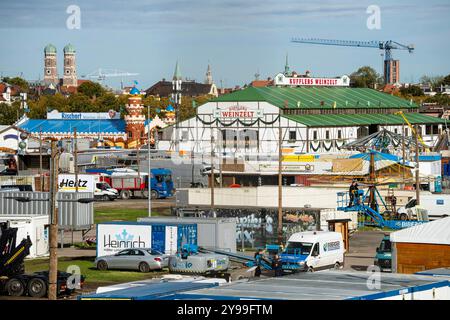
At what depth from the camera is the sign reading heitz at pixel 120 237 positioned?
37812mm

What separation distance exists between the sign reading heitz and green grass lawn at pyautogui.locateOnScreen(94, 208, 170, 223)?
16.4 metres

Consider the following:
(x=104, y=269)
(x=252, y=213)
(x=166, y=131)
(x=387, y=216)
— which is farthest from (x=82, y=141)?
(x=104, y=269)

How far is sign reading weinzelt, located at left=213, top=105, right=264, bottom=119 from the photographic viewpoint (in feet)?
344

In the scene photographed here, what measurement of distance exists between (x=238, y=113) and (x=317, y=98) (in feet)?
44.5

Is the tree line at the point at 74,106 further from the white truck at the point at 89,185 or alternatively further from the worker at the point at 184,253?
the worker at the point at 184,253

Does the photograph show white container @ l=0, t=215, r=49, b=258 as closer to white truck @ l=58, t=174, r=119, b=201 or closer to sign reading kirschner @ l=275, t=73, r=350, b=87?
white truck @ l=58, t=174, r=119, b=201

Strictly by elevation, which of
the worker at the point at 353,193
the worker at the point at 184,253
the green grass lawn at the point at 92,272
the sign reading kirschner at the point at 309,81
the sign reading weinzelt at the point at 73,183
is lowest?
the green grass lawn at the point at 92,272

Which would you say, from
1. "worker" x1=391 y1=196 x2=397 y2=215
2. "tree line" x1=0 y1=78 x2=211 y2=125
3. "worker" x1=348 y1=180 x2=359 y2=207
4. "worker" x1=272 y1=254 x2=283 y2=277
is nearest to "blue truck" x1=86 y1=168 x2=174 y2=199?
"worker" x1=391 y1=196 x2=397 y2=215

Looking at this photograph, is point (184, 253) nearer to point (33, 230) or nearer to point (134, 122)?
point (33, 230)

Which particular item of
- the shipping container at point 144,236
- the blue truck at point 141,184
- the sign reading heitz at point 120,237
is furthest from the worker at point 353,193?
the blue truck at point 141,184

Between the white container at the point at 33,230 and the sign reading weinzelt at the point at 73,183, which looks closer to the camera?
the white container at the point at 33,230

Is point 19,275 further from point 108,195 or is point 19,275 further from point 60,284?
point 108,195

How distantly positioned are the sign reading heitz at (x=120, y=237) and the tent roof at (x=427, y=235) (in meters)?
10.8
